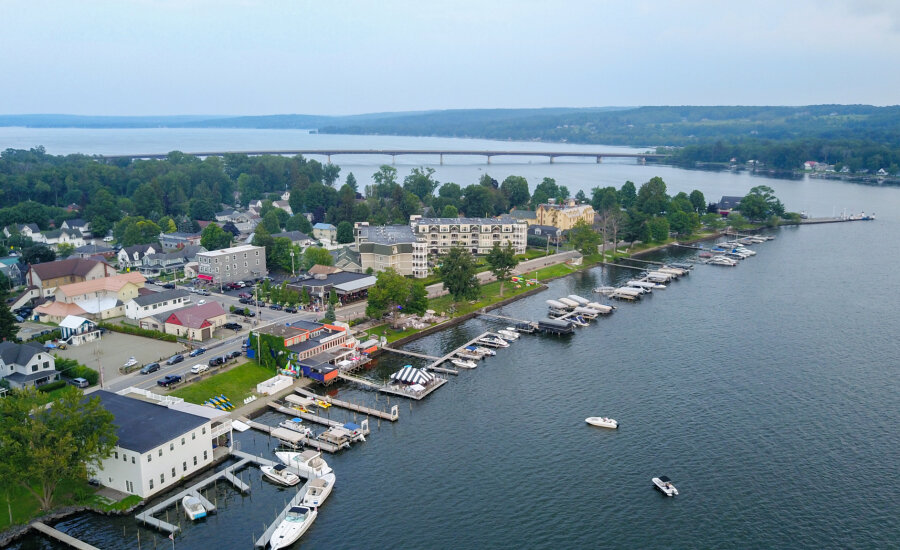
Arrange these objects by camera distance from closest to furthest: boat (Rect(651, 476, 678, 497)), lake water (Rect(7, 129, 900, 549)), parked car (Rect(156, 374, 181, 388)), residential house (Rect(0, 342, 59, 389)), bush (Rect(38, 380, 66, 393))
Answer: lake water (Rect(7, 129, 900, 549)) < boat (Rect(651, 476, 678, 497)) < bush (Rect(38, 380, 66, 393)) < residential house (Rect(0, 342, 59, 389)) < parked car (Rect(156, 374, 181, 388))

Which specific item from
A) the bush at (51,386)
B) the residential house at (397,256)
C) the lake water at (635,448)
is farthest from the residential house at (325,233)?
the bush at (51,386)

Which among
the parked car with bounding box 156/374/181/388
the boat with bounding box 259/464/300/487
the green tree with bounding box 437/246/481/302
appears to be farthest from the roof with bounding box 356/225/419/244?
the boat with bounding box 259/464/300/487

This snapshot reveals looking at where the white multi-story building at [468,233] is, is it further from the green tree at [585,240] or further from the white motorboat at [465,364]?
the white motorboat at [465,364]

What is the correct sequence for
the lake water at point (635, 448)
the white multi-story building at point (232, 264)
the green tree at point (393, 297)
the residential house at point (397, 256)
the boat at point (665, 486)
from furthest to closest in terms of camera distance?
the residential house at point (397, 256) < the white multi-story building at point (232, 264) < the green tree at point (393, 297) < the boat at point (665, 486) < the lake water at point (635, 448)

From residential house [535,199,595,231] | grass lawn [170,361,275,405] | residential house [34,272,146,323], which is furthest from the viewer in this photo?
residential house [535,199,595,231]

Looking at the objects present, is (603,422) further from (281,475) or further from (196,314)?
(196,314)

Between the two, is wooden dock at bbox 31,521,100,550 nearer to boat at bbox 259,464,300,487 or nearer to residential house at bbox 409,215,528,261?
boat at bbox 259,464,300,487
